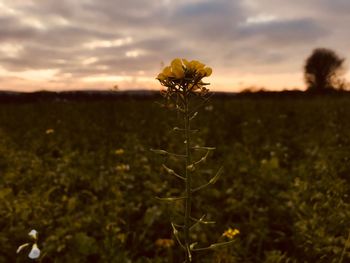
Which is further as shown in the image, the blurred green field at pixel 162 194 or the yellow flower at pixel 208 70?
the blurred green field at pixel 162 194

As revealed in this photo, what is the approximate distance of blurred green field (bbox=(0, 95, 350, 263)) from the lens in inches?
128

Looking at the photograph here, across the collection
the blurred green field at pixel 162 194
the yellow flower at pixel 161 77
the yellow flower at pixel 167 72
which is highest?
the yellow flower at pixel 167 72

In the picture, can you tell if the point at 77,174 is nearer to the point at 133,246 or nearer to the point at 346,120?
the point at 133,246

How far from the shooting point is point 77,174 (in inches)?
191

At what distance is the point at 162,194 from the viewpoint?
4336mm

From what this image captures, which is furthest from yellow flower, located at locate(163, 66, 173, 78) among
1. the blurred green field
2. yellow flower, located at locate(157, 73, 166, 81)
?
the blurred green field

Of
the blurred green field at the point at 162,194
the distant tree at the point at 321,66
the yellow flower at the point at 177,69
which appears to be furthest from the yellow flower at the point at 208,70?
the distant tree at the point at 321,66

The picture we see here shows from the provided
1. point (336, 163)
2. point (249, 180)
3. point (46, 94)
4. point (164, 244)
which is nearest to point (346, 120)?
point (336, 163)

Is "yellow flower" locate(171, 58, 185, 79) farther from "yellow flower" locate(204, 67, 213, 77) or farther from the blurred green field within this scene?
the blurred green field

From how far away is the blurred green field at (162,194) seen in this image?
3258mm

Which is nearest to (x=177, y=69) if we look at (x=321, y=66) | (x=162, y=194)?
(x=162, y=194)

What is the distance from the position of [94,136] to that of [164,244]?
14.7ft

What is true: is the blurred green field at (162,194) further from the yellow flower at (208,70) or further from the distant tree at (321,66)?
the distant tree at (321,66)

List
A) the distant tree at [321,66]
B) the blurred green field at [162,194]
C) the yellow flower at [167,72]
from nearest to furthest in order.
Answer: the yellow flower at [167,72], the blurred green field at [162,194], the distant tree at [321,66]
